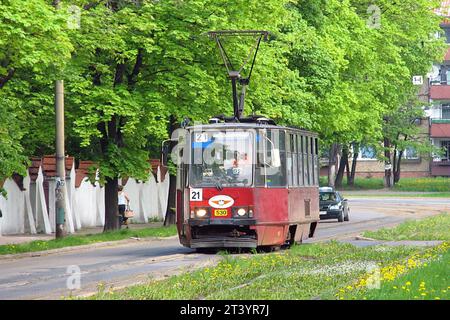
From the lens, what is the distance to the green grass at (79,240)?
3250 cm

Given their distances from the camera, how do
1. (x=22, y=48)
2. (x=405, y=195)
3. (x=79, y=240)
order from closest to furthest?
(x=22, y=48) < (x=79, y=240) < (x=405, y=195)

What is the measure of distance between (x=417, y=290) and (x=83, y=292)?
204 inches

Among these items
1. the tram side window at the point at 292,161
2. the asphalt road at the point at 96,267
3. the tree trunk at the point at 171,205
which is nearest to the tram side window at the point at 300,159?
the tram side window at the point at 292,161

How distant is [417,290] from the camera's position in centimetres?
1609

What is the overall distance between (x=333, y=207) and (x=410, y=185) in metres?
47.1

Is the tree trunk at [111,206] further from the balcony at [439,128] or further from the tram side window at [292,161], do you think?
the balcony at [439,128]

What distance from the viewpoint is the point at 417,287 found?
1664cm

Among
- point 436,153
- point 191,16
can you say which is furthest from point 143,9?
point 436,153

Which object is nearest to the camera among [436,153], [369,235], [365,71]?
[369,235]

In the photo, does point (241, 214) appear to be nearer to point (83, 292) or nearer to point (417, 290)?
point (83, 292)

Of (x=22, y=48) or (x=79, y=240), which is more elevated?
(x=22, y=48)

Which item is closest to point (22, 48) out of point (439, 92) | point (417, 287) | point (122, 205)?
point (417, 287)

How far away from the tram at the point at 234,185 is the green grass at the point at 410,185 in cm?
6796

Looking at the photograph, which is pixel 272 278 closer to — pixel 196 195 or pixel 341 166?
pixel 196 195
